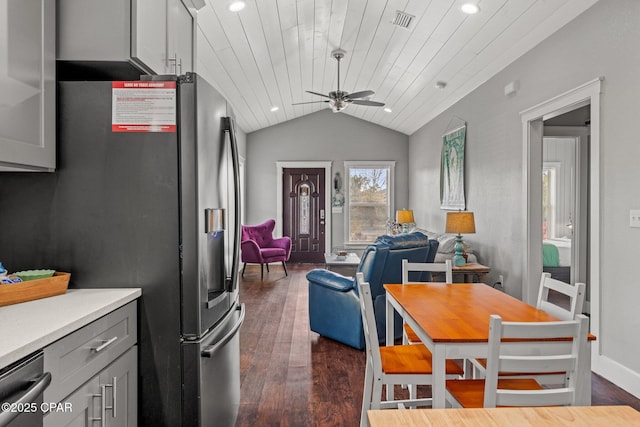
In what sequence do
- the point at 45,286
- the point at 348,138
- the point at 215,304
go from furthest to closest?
the point at 348,138 < the point at 215,304 < the point at 45,286

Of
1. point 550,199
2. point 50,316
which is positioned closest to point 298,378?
point 50,316

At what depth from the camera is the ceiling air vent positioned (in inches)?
159

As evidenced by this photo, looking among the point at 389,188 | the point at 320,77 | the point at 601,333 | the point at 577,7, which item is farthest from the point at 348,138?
the point at 601,333

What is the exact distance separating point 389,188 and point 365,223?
916mm

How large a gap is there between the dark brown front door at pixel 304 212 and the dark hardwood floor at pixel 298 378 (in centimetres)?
412

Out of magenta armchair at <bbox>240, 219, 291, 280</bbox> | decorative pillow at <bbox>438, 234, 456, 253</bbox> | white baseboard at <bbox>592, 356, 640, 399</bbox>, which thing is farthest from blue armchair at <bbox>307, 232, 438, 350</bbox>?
magenta armchair at <bbox>240, 219, 291, 280</bbox>

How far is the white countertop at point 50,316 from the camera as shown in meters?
1.02

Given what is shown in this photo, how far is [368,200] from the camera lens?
29.5 feet

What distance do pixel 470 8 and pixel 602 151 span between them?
1652 mm

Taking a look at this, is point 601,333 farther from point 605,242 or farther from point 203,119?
point 203,119

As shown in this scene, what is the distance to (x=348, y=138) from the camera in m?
8.91

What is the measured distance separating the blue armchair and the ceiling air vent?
214 cm

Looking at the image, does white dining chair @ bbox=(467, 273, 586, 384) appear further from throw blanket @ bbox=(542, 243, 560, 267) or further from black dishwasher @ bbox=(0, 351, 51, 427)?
throw blanket @ bbox=(542, 243, 560, 267)

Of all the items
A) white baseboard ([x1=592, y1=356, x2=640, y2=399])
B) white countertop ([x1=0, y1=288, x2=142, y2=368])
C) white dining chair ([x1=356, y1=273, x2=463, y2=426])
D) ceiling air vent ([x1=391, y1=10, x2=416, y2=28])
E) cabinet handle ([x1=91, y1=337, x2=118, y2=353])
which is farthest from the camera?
ceiling air vent ([x1=391, y1=10, x2=416, y2=28])
